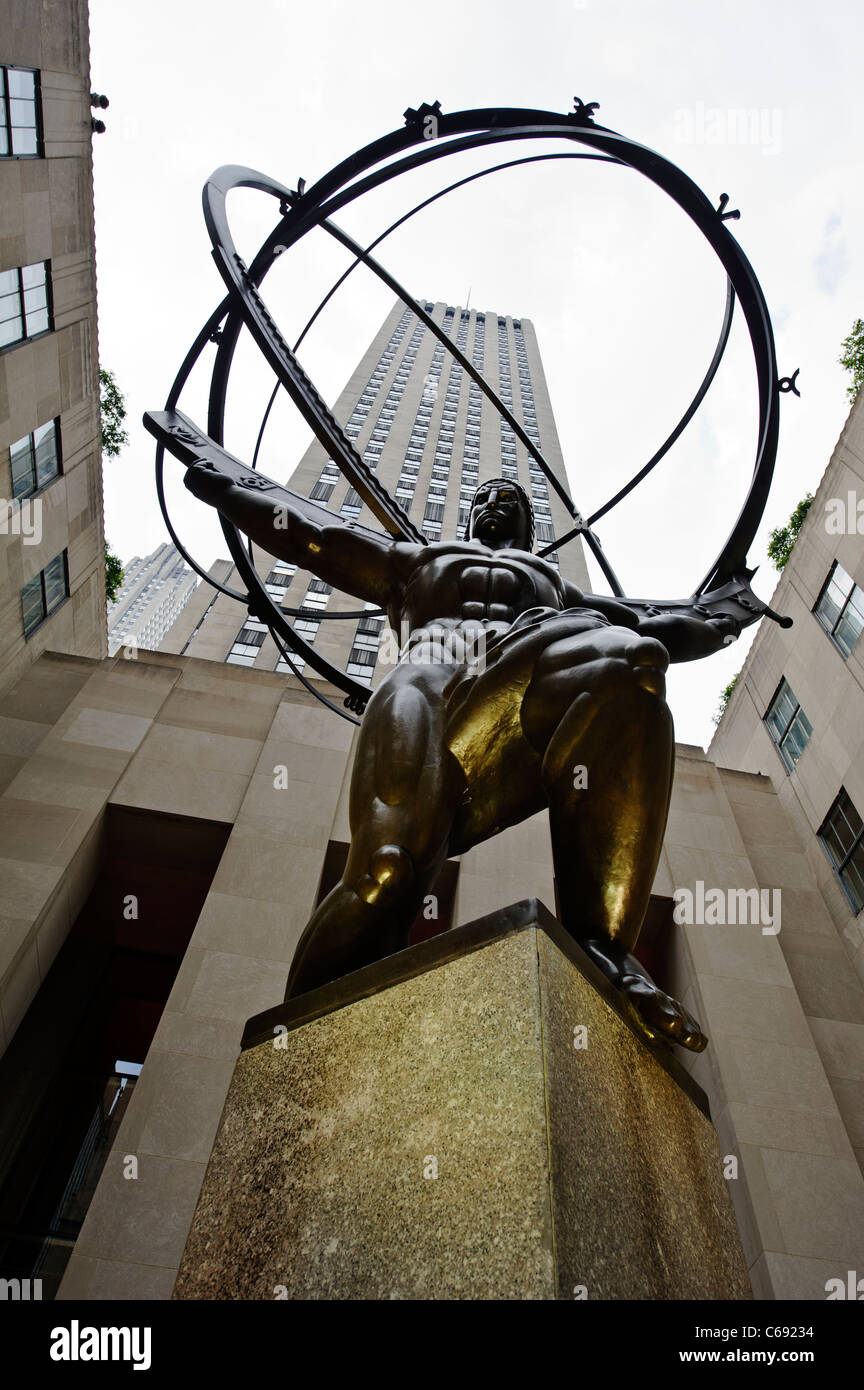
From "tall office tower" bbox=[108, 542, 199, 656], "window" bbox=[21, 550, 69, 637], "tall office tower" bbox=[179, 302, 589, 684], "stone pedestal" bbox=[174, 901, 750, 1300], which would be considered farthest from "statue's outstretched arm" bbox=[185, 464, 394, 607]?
"tall office tower" bbox=[108, 542, 199, 656]

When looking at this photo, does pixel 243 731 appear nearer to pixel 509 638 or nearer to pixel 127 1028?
pixel 127 1028

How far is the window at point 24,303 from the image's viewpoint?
13.4 meters

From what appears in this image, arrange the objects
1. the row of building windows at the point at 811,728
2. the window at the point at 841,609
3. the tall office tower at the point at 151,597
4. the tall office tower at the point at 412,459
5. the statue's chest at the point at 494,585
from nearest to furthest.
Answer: the statue's chest at the point at 494,585, the row of building windows at the point at 811,728, the window at the point at 841,609, the tall office tower at the point at 412,459, the tall office tower at the point at 151,597

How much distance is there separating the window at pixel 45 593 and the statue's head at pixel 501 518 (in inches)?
459

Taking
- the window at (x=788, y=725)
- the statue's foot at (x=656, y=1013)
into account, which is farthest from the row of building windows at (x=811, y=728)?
the statue's foot at (x=656, y=1013)

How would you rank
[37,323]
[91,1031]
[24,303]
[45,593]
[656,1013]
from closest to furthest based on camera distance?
[656,1013], [91,1031], [24,303], [37,323], [45,593]

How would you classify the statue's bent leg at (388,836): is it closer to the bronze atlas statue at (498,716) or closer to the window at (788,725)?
the bronze atlas statue at (498,716)

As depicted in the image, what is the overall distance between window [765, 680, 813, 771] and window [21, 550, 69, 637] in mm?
14005

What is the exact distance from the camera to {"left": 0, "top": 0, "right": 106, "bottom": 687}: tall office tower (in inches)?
528

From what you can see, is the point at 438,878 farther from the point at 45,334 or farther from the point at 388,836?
the point at 45,334

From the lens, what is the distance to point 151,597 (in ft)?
440

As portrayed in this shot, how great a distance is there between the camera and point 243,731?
12453mm

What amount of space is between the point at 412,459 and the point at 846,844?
119ft

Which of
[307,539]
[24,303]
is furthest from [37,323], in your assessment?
[307,539]
